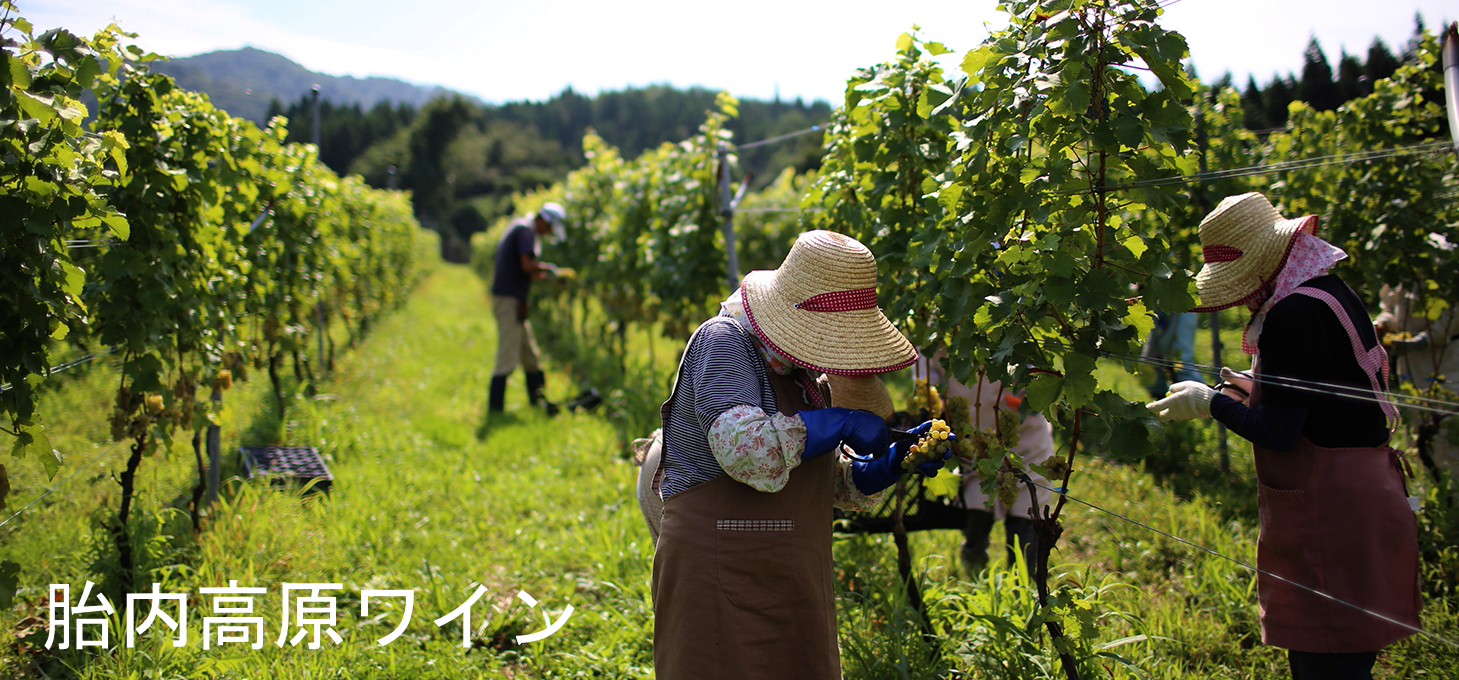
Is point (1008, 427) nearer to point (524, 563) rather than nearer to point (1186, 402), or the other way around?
point (1186, 402)

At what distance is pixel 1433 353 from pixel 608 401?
550 cm

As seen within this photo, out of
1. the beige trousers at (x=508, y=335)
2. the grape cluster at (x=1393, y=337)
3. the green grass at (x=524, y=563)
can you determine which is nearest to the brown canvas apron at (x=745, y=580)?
the green grass at (x=524, y=563)

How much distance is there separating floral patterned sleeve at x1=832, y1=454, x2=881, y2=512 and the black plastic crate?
352 cm

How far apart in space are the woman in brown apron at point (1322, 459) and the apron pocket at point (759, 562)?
124cm

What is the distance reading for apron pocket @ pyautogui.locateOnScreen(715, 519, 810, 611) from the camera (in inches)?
75.5

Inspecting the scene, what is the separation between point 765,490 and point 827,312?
0.45 metres

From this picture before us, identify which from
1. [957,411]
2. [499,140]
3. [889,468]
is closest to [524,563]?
[957,411]

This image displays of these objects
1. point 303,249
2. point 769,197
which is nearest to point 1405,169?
point 303,249

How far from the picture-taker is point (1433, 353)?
13.2ft

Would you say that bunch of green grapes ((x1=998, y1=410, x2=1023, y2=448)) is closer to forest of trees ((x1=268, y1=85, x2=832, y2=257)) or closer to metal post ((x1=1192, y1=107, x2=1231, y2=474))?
metal post ((x1=1192, y1=107, x2=1231, y2=474))

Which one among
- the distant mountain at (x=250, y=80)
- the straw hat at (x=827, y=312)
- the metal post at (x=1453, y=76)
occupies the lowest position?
the straw hat at (x=827, y=312)

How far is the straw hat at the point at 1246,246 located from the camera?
7.32 ft

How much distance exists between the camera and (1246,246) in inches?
89.4

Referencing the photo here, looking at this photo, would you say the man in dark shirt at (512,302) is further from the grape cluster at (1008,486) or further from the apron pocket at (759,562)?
the grape cluster at (1008,486)
